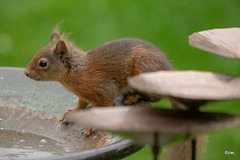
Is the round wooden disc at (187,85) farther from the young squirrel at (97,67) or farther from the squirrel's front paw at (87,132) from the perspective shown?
the young squirrel at (97,67)

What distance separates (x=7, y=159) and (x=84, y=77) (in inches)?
35.1

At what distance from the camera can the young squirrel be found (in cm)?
263

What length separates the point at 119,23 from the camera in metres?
5.08

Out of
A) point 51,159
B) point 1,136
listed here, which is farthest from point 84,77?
point 51,159

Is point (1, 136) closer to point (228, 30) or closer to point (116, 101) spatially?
point (116, 101)

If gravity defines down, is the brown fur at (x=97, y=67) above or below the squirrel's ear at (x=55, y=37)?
below

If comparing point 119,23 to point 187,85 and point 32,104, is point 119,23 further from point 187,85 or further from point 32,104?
point 187,85

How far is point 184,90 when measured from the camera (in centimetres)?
Answer: 99

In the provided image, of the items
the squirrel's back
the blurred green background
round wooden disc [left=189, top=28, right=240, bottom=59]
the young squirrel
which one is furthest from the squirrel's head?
the blurred green background

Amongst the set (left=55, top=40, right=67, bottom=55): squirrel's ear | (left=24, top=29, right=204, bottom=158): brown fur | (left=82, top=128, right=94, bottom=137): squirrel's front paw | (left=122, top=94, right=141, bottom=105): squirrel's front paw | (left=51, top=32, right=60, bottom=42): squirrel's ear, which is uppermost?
(left=51, top=32, right=60, bottom=42): squirrel's ear

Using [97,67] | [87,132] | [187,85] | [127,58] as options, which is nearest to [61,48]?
[97,67]

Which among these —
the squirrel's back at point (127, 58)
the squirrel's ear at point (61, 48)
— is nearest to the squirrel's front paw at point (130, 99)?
the squirrel's back at point (127, 58)

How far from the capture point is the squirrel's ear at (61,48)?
2.56m

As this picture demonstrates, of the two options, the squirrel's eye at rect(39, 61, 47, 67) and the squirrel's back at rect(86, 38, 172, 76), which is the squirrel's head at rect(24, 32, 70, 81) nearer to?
the squirrel's eye at rect(39, 61, 47, 67)
